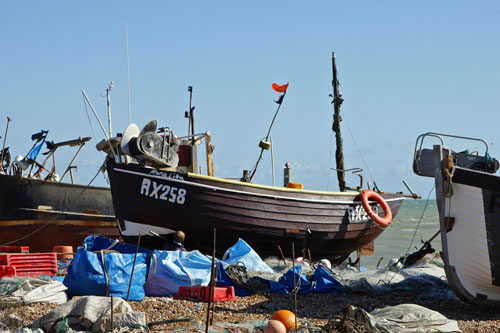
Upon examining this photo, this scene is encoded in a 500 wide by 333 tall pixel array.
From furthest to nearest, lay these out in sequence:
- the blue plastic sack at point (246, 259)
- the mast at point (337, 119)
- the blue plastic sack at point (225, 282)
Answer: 1. the mast at point (337, 119)
2. the blue plastic sack at point (246, 259)
3. the blue plastic sack at point (225, 282)

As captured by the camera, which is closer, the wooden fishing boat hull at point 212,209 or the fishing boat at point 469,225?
the fishing boat at point 469,225

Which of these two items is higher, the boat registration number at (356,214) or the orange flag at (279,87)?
the orange flag at (279,87)

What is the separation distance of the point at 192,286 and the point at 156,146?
4297 millimetres

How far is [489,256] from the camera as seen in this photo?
8.20 metres

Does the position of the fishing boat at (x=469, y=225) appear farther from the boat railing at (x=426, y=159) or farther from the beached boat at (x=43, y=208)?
the beached boat at (x=43, y=208)

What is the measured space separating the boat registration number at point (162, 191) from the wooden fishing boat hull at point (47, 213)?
15.9 feet

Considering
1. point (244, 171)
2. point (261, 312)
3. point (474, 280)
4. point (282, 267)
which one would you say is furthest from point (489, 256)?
point (244, 171)

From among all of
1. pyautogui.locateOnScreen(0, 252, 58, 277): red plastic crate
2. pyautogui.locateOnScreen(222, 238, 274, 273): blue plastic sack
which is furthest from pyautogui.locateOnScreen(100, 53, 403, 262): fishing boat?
pyautogui.locateOnScreen(0, 252, 58, 277): red plastic crate

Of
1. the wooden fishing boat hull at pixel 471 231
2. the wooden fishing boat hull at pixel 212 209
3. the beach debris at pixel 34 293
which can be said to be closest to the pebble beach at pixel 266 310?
the beach debris at pixel 34 293

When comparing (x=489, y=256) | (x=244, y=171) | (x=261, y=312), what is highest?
(x=244, y=171)

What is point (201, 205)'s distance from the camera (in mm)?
12375

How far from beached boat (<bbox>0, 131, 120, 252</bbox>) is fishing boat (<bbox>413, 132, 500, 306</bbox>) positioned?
1040 centimetres

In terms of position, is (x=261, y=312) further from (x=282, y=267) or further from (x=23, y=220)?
(x=23, y=220)

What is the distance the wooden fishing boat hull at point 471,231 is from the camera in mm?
8109
